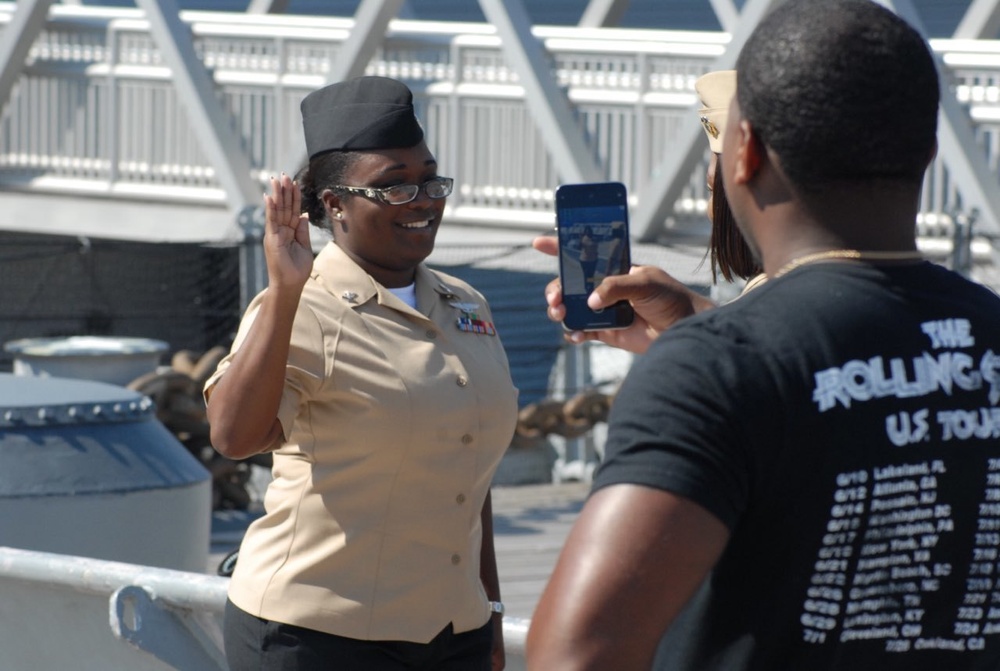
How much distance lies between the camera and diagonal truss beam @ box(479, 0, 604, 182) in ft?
36.6

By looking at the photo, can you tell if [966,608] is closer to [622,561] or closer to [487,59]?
[622,561]

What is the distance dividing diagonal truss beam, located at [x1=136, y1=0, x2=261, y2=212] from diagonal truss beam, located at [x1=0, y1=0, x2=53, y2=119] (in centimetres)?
129

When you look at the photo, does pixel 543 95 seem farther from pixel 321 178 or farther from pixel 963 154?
pixel 321 178

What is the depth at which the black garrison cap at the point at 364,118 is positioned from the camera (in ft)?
11.1

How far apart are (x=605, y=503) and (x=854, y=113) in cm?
49

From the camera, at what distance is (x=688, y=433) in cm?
164

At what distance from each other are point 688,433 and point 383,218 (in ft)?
5.95

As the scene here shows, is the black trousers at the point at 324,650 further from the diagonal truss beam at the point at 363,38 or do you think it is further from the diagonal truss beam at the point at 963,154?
the diagonal truss beam at the point at 363,38

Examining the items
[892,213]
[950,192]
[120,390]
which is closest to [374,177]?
[892,213]

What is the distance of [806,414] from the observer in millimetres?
1689

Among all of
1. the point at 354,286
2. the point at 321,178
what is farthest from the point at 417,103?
the point at 354,286

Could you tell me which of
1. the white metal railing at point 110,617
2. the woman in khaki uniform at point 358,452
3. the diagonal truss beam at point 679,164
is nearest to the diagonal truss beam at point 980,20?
the diagonal truss beam at point 679,164

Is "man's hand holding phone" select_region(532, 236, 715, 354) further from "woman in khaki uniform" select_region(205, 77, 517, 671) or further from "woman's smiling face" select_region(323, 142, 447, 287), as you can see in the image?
"woman's smiling face" select_region(323, 142, 447, 287)

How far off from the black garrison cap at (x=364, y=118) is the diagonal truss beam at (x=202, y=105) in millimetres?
9356
